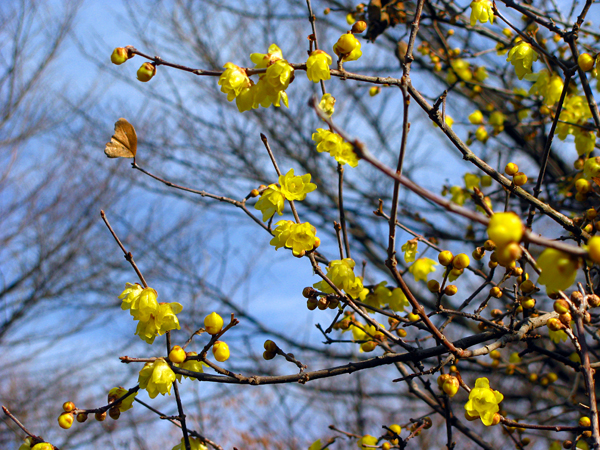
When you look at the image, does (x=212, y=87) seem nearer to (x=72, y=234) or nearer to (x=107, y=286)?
(x=72, y=234)

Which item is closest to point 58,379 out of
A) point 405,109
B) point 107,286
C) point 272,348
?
point 107,286

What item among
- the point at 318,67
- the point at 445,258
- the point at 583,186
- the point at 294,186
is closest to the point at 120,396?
the point at 294,186

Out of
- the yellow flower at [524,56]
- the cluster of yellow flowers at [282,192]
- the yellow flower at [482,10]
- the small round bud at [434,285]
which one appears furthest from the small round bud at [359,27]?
the small round bud at [434,285]

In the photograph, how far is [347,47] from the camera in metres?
1.67

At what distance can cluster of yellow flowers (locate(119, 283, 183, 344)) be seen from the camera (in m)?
1.66

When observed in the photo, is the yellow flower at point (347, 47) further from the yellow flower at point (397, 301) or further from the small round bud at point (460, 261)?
the yellow flower at point (397, 301)

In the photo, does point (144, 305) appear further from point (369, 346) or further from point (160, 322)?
point (369, 346)

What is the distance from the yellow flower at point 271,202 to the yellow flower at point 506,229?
1022 millimetres

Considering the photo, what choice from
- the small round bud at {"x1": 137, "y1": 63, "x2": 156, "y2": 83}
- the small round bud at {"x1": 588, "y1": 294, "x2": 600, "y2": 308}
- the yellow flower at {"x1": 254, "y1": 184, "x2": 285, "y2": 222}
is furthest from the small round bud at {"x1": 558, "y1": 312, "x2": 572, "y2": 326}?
the small round bud at {"x1": 137, "y1": 63, "x2": 156, "y2": 83}

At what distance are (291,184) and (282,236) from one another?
24 cm

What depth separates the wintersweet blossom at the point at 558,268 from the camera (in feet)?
3.01

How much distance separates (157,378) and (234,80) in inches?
42.8

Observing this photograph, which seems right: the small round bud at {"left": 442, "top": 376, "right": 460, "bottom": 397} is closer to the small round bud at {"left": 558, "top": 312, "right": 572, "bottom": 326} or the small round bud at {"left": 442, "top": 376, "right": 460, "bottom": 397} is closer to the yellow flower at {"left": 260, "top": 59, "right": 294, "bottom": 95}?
the small round bud at {"left": 558, "top": 312, "right": 572, "bottom": 326}

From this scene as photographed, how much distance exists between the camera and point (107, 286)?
810cm
